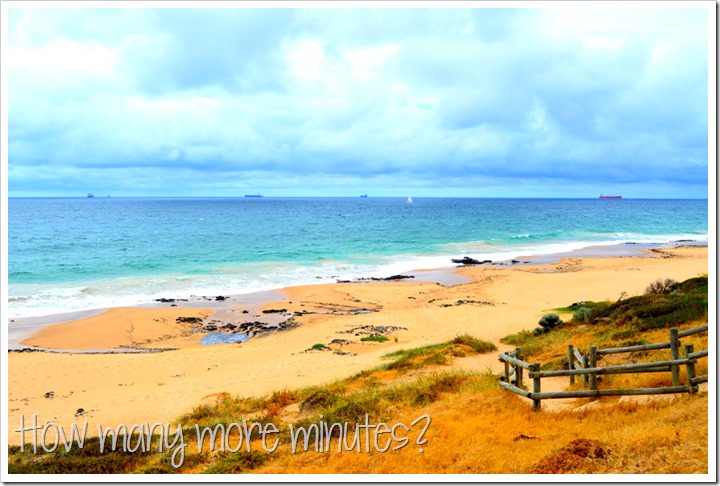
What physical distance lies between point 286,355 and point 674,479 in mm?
14490

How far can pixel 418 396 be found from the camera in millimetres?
11766

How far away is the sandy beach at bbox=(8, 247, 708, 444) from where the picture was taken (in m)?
14.9

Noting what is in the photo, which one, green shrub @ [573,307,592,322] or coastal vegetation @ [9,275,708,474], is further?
green shrub @ [573,307,592,322]

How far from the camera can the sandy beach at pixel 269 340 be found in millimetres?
14938

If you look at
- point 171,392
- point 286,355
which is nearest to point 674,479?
point 171,392

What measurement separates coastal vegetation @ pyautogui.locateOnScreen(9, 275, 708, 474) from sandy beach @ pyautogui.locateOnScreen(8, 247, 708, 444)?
2.10m

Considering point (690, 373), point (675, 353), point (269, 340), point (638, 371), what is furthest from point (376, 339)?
point (690, 373)

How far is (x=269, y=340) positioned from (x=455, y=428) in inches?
551

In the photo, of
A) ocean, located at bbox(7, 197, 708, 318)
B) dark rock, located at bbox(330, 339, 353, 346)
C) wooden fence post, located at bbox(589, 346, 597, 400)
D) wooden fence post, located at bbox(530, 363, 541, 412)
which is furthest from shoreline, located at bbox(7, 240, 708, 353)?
wooden fence post, located at bbox(589, 346, 597, 400)

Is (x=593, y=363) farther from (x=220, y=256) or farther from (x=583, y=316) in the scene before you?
(x=220, y=256)

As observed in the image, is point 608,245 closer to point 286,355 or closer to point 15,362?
point 286,355

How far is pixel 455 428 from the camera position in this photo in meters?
9.37

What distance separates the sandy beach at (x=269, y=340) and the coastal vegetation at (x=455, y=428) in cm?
210

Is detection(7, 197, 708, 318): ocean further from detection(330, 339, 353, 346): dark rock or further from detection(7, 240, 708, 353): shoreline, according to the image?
detection(330, 339, 353, 346): dark rock
